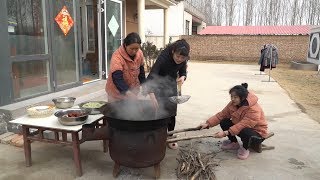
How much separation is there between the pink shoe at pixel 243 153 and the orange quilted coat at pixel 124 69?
1523mm

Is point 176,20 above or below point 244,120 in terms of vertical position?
above

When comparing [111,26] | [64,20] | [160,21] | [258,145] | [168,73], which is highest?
[160,21]

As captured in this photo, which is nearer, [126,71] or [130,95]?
[130,95]

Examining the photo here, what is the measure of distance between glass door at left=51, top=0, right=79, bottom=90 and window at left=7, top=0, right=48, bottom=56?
230 millimetres

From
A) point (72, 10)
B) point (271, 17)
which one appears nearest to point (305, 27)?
point (271, 17)

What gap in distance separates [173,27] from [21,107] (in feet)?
60.7

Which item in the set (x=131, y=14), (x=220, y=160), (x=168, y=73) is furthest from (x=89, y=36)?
(x=220, y=160)

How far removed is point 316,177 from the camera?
10.2ft

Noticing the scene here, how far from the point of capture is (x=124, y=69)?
322 centimetres

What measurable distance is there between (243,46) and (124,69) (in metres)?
18.8

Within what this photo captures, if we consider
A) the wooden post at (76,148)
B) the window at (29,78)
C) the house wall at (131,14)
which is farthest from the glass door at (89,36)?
the wooden post at (76,148)

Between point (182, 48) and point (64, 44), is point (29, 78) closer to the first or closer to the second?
point (64, 44)

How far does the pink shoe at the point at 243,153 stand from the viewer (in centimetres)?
355

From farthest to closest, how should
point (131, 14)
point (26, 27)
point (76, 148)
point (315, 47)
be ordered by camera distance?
point (315, 47) → point (131, 14) → point (26, 27) → point (76, 148)
